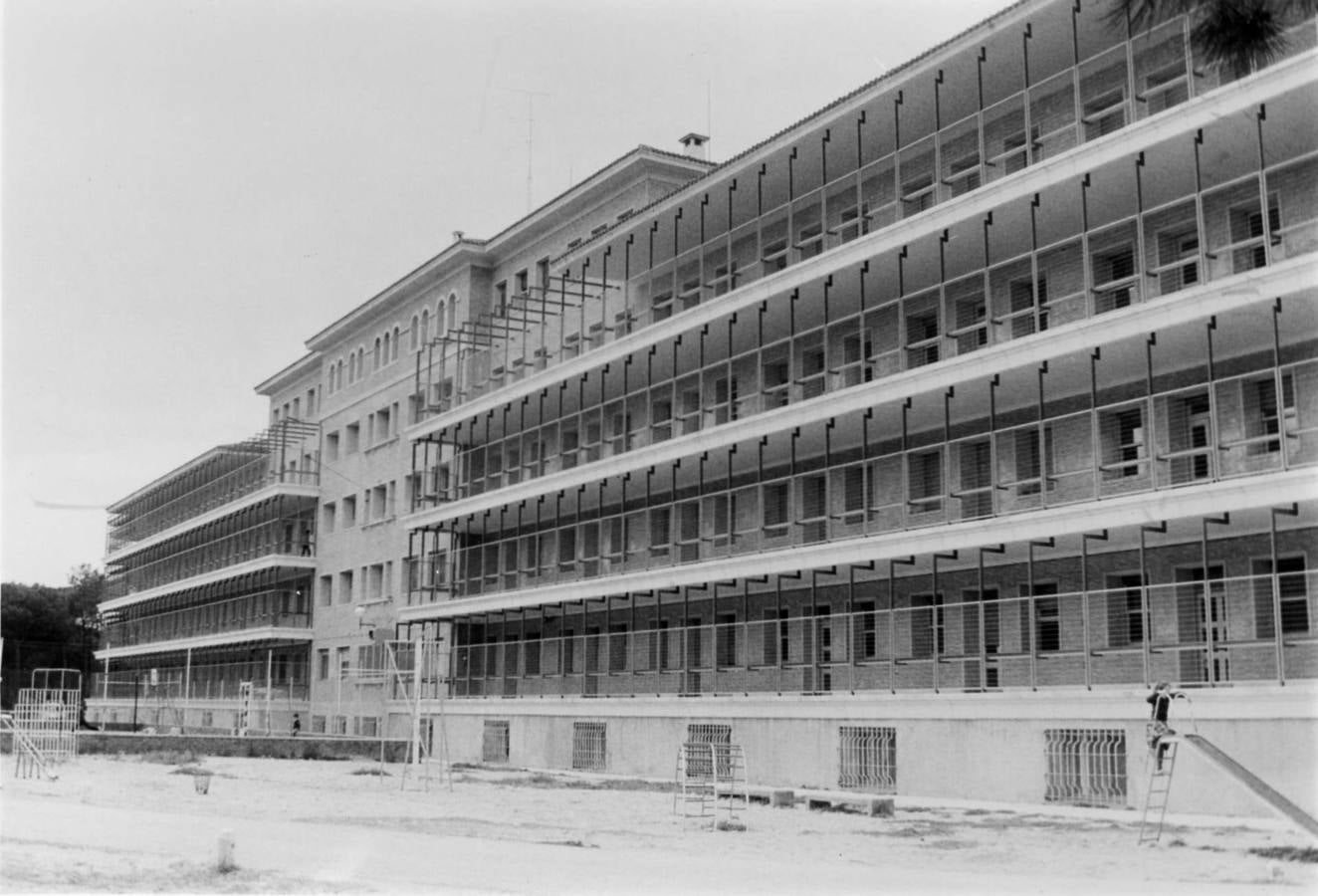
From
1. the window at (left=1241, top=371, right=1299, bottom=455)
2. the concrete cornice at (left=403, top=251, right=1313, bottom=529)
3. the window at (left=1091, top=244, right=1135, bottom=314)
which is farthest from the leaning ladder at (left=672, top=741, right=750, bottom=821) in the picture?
the window at (left=1091, top=244, right=1135, bottom=314)

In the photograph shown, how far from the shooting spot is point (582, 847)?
61.2 feet

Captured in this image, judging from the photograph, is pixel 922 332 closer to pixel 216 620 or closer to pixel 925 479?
pixel 925 479

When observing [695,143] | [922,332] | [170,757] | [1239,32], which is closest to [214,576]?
[170,757]

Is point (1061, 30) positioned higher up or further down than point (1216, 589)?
higher up

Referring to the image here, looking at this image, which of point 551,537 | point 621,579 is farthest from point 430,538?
point 621,579

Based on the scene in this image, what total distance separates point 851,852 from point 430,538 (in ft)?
125

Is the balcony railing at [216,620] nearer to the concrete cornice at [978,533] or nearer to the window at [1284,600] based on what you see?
the concrete cornice at [978,533]

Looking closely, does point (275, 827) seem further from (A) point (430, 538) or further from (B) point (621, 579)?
(A) point (430, 538)

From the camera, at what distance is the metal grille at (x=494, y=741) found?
4506cm

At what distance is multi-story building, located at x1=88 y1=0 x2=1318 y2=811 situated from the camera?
2500 centimetres

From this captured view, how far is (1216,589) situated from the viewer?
26.2 m

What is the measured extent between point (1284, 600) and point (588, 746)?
20.2 meters

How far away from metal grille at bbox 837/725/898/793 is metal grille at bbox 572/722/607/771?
10.2 meters

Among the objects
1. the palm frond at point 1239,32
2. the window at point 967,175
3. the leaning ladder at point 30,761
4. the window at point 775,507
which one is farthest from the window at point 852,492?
the palm frond at point 1239,32
